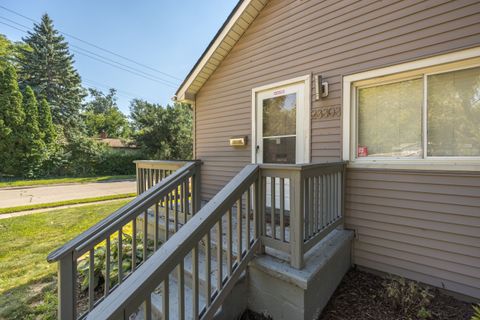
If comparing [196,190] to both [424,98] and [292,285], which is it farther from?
[424,98]

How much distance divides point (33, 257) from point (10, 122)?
1402 centimetres

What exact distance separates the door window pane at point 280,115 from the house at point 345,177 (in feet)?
0.08

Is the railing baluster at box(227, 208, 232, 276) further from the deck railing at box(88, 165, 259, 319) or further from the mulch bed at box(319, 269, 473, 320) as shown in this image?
the mulch bed at box(319, 269, 473, 320)

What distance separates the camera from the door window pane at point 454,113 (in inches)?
92.4

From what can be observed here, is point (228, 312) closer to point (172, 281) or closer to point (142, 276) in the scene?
point (172, 281)

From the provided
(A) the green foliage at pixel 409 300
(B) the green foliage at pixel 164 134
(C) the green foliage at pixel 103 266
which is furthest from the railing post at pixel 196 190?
(B) the green foliage at pixel 164 134

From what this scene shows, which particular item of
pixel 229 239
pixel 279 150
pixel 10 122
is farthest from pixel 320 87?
pixel 10 122

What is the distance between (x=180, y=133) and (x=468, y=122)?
57.8 feet

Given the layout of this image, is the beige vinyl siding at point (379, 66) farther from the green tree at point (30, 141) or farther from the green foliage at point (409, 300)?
the green tree at point (30, 141)

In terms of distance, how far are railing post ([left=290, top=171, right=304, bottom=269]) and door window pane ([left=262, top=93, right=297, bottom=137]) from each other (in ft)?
5.99

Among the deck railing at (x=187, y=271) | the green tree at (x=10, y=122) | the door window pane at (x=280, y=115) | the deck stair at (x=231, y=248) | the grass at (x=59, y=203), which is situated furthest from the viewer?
the green tree at (x=10, y=122)

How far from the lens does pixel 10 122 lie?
13352 millimetres

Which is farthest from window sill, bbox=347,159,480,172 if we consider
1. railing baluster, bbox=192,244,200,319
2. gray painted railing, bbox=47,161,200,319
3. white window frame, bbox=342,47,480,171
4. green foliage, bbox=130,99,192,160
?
green foliage, bbox=130,99,192,160

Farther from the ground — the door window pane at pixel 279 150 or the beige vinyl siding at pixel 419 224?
the door window pane at pixel 279 150
